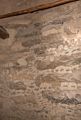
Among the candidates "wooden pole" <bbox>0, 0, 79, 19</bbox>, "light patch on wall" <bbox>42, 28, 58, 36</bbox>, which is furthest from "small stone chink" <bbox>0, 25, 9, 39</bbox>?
"light patch on wall" <bbox>42, 28, 58, 36</bbox>

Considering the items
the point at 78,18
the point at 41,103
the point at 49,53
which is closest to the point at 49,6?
the point at 78,18

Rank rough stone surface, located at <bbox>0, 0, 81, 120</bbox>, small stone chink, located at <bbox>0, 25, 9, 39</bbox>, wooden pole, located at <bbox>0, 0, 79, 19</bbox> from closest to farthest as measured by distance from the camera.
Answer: rough stone surface, located at <bbox>0, 0, 81, 120</bbox> < wooden pole, located at <bbox>0, 0, 79, 19</bbox> < small stone chink, located at <bbox>0, 25, 9, 39</bbox>

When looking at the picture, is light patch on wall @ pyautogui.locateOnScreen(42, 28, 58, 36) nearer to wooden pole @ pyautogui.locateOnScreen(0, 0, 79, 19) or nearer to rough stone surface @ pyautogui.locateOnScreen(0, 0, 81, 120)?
rough stone surface @ pyautogui.locateOnScreen(0, 0, 81, 120)

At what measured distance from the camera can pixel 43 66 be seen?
2.62m

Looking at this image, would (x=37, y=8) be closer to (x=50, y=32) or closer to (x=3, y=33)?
(x=50, y=32)

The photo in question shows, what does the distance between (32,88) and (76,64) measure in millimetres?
763

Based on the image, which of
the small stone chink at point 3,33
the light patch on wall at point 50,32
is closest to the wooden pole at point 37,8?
the small stone chink at point 3,33

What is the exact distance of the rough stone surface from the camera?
2410 millimetres

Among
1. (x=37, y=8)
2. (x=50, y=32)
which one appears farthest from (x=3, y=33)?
(x=50, y=32)

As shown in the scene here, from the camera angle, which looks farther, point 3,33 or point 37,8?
point 3,33

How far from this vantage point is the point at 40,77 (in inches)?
103

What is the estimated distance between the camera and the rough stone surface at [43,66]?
7.91ft

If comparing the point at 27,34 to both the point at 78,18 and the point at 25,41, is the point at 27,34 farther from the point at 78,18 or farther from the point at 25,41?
the point at 78,18

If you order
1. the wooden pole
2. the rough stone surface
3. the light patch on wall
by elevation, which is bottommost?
the rough stone surface
